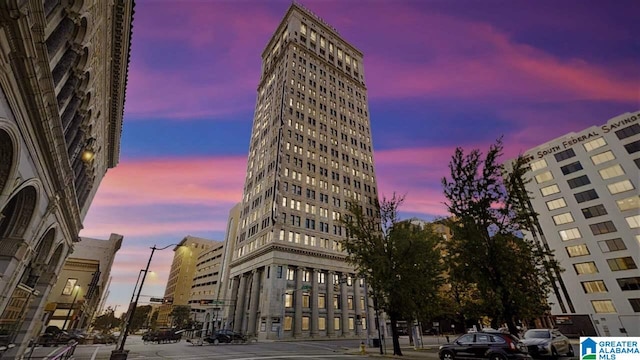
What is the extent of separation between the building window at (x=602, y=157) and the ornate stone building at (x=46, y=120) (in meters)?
74.4

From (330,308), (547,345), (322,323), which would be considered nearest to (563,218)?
(330,308)

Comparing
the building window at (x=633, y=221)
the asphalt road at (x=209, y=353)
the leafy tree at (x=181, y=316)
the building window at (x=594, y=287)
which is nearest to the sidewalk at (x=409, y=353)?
the asphalt road at (x=209, y=353)

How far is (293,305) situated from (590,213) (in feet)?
184

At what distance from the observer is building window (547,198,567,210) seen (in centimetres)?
5628

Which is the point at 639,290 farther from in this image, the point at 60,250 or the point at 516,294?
the point at 60,250

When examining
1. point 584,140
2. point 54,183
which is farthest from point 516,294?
point 584,140

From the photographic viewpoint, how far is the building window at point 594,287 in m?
48.5

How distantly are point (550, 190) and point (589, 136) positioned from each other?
494 inches

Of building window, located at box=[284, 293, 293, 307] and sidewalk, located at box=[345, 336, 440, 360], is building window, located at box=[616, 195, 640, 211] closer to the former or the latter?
sidewalk, located at box=[345, 336, 440, 360]

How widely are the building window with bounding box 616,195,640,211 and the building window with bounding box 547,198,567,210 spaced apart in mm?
7489

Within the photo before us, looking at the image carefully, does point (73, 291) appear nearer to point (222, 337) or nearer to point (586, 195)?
point (222, 337)

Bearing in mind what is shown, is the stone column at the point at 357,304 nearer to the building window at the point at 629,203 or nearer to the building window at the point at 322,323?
the building window at the point at 322,323

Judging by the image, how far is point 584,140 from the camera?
188 feet

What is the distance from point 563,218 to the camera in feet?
182
